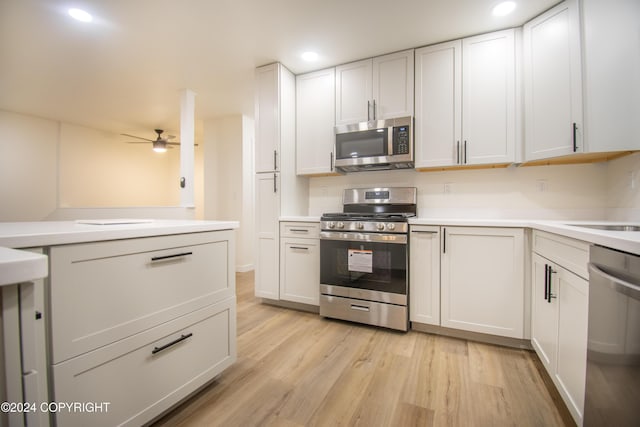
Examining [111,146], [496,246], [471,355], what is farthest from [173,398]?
[111,146]

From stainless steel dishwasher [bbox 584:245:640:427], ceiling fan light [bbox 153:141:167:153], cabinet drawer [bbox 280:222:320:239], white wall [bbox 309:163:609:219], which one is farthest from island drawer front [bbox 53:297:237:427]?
ceiling fan light [bbox 153:141:167:153]

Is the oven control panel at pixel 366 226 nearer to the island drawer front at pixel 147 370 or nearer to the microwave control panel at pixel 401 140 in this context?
the microwave control panel at pixel 401 140

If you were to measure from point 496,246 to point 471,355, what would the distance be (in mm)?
777

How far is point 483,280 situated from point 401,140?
1.33 metres

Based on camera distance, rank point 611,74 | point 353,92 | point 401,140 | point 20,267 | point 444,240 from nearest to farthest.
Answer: point 20,267 → point 611,74 → point 444,240 → point 401,140 → point 353,92

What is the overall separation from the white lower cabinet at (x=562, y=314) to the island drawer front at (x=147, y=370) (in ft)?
5.42

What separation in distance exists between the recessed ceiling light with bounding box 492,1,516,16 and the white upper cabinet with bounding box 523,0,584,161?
24 cm

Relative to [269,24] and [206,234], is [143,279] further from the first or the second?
[269,24]

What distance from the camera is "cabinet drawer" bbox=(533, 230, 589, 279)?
1.14 metres

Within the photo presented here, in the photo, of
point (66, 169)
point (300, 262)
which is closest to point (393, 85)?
point (300, 262)

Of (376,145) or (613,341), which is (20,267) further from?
(376,145)

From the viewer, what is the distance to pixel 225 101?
12.7ft

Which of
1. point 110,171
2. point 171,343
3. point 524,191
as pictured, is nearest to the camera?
point 171,343

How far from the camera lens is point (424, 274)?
2176 millimetres
